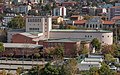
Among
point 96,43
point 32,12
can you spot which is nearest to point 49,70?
point 96,43

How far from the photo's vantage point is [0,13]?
81.8 feet

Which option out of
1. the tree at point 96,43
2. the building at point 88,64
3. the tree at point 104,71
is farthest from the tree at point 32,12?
the tree at point 104,71

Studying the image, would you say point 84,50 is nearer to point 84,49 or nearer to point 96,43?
point 84,49

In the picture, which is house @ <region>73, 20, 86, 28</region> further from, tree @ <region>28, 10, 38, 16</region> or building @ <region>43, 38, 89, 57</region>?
building @ <region>43, 38, 89, 57</region>

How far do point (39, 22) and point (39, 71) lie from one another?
535 centimetres

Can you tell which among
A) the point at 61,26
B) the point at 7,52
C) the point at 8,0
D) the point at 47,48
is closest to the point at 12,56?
the point at 7,52

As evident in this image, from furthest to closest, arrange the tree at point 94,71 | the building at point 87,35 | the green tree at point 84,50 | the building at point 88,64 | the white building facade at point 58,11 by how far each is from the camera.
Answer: the white building facade at point 58,11 → the building at point 87,35 → the green tree at point 84,50 → the building at point 88,64 → the tree at point 94,71

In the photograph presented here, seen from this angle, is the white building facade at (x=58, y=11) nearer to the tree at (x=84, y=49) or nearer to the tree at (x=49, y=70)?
the tree at (x=84, y=49)

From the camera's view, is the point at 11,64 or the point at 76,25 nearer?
the point at 11,64

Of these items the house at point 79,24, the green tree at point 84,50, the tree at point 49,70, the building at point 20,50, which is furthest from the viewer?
the house at point 79,24

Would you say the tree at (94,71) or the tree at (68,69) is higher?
the tree at (68,69)

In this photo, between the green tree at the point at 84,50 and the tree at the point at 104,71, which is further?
the green tree at the point at 84,50

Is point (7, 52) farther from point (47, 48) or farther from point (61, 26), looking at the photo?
point (61, 26)

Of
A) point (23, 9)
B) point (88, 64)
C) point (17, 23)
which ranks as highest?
point (88, 64)
